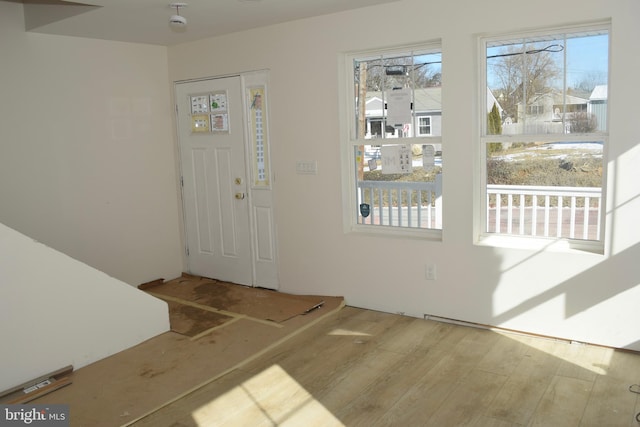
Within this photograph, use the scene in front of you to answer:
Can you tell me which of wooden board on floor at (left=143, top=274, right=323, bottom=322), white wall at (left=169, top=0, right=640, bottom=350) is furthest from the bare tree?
wooden board on floor at (left=143, top=274, right=323, bottom=322)

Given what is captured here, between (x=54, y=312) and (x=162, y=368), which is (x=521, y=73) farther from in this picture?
(x=54, y=312)

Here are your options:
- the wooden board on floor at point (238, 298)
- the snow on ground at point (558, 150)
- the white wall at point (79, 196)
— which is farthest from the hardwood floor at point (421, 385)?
the snow on ground at point (558, 150)

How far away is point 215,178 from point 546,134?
3.14 meters

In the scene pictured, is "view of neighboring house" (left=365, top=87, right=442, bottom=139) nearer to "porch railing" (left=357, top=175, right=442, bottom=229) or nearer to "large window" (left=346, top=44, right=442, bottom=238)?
"large window" (left=346, top=44, right=442, bottom=238)

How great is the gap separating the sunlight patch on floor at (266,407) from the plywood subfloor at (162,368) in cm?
28

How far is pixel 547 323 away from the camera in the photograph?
376cm

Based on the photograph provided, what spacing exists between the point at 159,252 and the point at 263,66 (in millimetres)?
2221

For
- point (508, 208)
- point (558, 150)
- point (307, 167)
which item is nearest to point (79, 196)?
point (307, 167)

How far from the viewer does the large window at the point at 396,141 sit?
417cm

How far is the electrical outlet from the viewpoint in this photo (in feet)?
13.7

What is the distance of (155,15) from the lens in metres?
4.16

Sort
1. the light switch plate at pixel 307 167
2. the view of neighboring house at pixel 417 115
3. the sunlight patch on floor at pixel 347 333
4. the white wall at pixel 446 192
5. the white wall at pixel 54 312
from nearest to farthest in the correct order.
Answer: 1. the white wall at pixel 54 312
2. the white wall at pixel 446 192
3. the sunlight patch on floor at pixel 347 333
4. the view of neighboring house at pixel 417 115
5. the light switch plate at pixel 307 167
